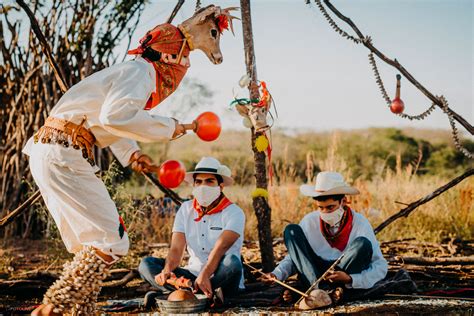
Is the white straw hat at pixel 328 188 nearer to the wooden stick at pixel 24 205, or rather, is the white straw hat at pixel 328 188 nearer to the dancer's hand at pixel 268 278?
the dancer's hand at pixel 268 278

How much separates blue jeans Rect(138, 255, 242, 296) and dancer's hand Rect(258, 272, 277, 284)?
0.23 metres

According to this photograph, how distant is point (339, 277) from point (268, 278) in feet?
1.74

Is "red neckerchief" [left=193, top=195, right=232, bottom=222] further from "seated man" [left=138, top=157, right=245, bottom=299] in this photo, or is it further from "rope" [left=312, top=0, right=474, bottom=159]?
"rope" [left=312, top=0, right=474, bottom=159]

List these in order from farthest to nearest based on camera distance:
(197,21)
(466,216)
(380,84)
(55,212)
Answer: (466,216), (380,84), (197,21), (55,212)

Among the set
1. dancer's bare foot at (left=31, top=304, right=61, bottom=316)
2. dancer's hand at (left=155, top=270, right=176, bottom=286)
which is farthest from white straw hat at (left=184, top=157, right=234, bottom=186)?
dancer's bare foot at (left=31, top=304, right=61, bottom=316)

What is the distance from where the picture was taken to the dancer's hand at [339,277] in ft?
16.3

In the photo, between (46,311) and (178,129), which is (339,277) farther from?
(46,311)

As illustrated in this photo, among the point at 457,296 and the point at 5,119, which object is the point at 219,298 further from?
the point at 5,119

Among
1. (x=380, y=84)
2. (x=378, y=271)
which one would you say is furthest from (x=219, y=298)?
(x=380, y=84)

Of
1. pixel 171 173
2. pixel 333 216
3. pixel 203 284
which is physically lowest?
pixel 203 284

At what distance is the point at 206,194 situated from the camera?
5.43 m

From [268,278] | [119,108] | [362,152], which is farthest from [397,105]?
[362,152]

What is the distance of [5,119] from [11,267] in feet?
8.31

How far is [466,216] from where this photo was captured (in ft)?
28.2
